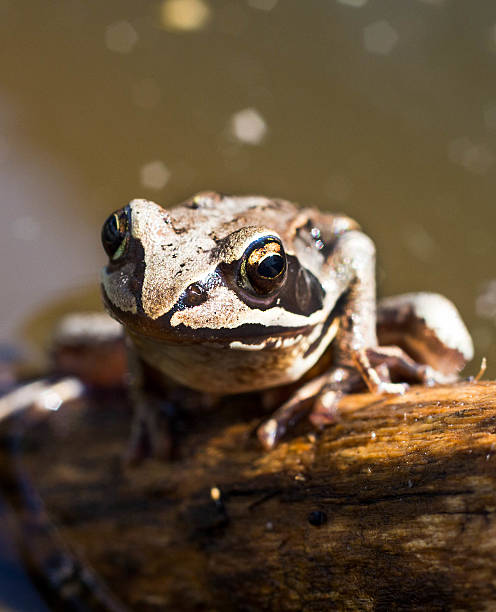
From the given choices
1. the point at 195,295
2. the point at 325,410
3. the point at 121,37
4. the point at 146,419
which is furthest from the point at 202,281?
the point at 121,37

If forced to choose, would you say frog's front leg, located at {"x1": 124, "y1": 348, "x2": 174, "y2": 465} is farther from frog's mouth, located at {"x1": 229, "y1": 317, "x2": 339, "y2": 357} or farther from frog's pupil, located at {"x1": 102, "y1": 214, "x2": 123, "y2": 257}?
frog's mouth, located at {"x1": 229, "y1": 317, "x2": 339, "y2": 357}

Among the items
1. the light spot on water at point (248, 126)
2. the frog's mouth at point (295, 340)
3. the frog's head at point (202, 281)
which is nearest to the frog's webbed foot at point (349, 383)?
the frog's mouth at point (295, 340)

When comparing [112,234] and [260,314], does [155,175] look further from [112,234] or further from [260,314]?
[260,314]

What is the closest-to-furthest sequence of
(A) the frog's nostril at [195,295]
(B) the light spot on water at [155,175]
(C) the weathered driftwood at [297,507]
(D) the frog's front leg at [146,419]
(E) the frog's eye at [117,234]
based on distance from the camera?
(C) the weathered driftwood at [297,507] < (A) the frog's nostril at [195,295] < (E) the frog's eye at [117,234] < (D) the frog's front leg at [146,419] < (B) the light spot on water at [155,175]

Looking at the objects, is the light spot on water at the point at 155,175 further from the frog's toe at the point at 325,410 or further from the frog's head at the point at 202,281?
the frog's toe at the point at 325,410

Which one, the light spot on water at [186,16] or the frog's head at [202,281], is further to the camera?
the light spot on water at [186,16]

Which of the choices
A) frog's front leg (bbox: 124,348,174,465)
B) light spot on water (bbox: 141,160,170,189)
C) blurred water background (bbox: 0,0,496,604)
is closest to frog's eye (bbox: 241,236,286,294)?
frog's front leg (bbox: 124,348,174,465)

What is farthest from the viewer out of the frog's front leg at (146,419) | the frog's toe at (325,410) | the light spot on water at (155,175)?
the light spot on water at (155,175)
